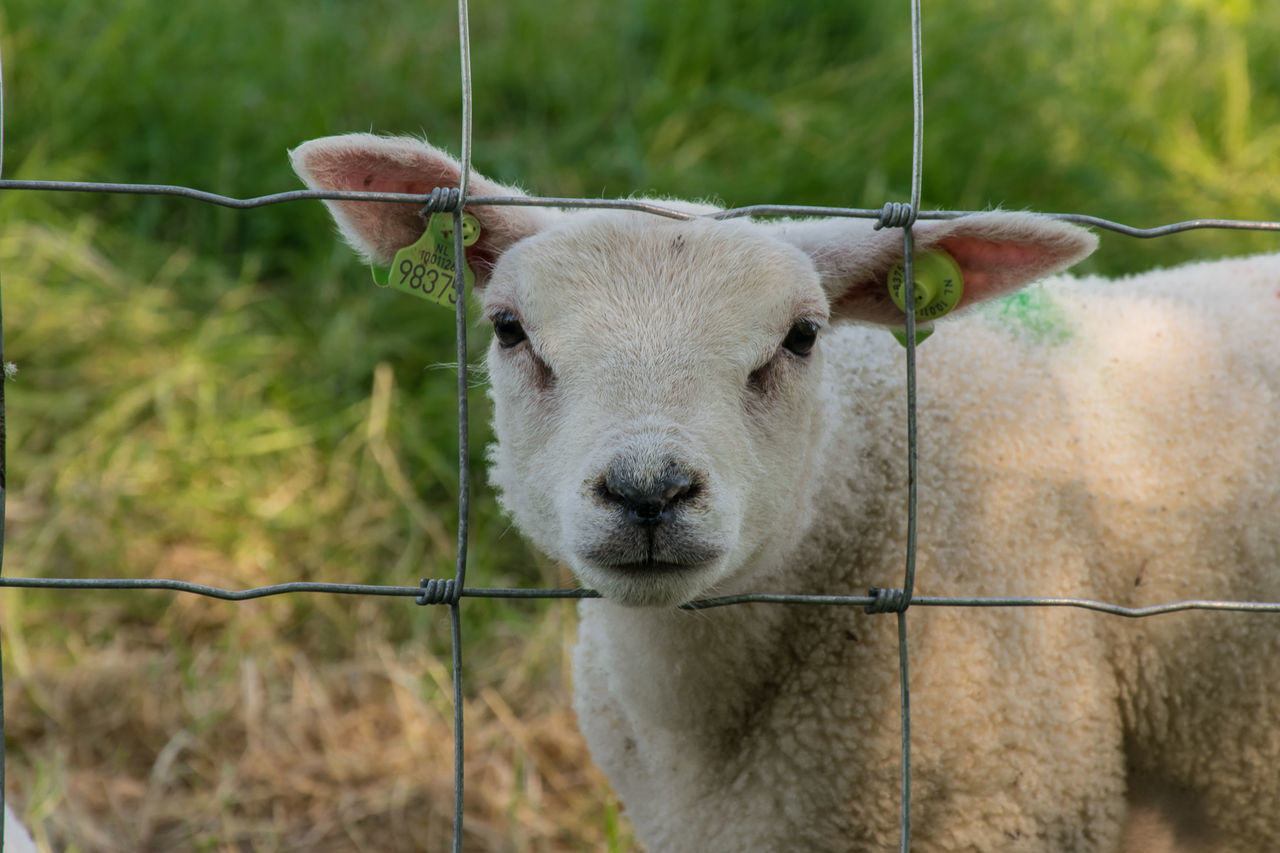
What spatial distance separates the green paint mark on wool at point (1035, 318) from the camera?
7.49 feet

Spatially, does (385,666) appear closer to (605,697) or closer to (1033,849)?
(605,697)

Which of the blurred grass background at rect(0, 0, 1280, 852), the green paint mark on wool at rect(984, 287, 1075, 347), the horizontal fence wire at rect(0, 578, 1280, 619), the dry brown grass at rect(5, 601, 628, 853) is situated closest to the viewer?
the horizontal fence wire at rect(0, 578, 1280, 619)

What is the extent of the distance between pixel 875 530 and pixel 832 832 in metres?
0.50

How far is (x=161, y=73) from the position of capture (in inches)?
170

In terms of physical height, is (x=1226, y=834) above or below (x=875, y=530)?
below

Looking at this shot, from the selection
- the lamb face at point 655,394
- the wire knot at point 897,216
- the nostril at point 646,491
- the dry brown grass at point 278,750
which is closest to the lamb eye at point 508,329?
the lamb face at point 655,394

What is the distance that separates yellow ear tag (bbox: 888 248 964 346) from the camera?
1.94m

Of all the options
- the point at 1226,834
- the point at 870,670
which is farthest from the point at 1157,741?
the point at 870,670

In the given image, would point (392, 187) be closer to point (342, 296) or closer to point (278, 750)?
point (278, 750)

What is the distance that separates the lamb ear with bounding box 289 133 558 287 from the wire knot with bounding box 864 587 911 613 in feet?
2.72

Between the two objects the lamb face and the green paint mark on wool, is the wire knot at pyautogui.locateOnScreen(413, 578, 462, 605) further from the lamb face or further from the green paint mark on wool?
the green paint mark on wool

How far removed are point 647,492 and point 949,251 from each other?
694 mm

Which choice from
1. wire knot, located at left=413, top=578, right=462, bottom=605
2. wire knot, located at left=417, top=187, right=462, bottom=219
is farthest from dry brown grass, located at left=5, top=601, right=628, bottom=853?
wire knot, located at left=417, top=187, right=462, bottom=219

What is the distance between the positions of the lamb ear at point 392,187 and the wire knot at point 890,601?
0.83m
